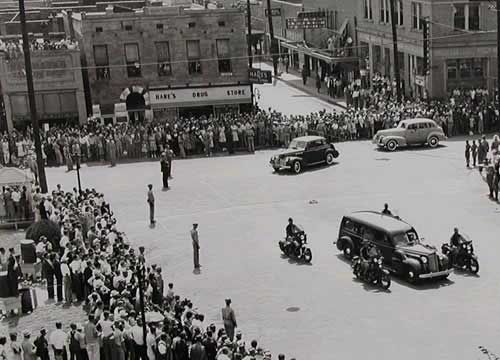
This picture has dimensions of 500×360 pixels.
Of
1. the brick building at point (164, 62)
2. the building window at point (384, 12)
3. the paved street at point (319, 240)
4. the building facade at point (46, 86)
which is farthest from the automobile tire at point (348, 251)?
the building window at point (384, 12)

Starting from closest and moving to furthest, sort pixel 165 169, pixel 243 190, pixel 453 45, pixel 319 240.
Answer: pixel 319 240 → pixel 243 190 → pixel 165 169 → pixel 453 45

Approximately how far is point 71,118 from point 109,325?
3284 centimetres

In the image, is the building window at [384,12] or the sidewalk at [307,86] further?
the sidewalk at [307,86]

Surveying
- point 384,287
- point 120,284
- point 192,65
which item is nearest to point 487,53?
point 192,65

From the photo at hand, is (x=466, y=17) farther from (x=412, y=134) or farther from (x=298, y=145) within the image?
(x=298, y=145)

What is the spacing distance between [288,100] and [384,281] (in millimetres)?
40151

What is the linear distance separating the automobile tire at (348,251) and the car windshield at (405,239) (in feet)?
6.31

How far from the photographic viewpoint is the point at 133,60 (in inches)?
1961

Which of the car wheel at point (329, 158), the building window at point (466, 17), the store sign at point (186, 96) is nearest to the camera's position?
the car wheel at point (329, 158)

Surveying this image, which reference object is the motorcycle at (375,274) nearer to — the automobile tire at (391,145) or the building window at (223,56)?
the automobile tire at (391,145)

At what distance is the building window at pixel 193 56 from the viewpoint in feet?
164

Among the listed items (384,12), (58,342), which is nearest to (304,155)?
(58,342)

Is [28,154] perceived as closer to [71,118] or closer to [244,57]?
[71,118]

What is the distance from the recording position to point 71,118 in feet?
163
